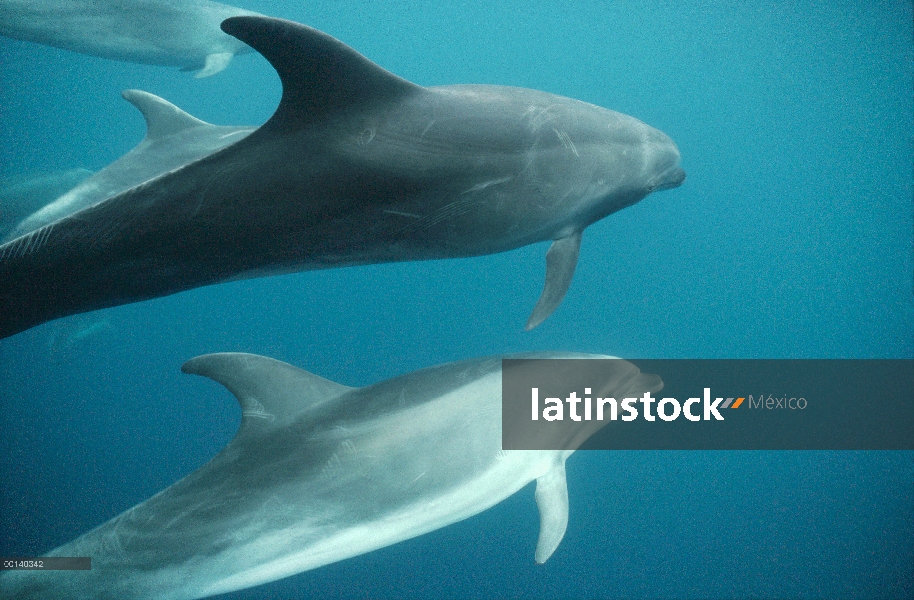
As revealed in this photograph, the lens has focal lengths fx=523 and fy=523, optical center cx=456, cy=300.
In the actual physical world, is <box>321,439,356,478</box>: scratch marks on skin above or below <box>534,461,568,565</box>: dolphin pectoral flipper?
above

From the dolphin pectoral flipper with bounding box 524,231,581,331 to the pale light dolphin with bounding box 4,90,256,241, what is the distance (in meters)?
2.30

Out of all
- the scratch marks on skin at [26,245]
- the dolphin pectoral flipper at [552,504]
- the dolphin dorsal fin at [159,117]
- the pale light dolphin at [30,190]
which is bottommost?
the dolphin pectoral flipper at [552,504]

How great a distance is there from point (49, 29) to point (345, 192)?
5509 mm

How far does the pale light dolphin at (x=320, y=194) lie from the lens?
76.8 inches

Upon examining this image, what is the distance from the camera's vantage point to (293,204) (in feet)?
7.08

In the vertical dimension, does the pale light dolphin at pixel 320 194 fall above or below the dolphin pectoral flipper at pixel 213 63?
below

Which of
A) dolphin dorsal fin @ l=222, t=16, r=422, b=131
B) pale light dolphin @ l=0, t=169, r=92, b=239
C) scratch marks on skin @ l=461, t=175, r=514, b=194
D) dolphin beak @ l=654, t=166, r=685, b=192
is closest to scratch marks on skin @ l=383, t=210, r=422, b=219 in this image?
scratch marks on skin @ l=461, t=175, r=514, b=194

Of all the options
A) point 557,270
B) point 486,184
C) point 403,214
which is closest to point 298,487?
point 403,214

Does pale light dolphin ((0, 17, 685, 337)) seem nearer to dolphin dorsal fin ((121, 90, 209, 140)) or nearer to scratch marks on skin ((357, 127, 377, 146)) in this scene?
scratch marks on skin ((357, 127, 377, 146))

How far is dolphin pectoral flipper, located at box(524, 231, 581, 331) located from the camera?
11.6 ft

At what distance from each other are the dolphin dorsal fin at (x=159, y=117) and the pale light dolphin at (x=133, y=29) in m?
2.49

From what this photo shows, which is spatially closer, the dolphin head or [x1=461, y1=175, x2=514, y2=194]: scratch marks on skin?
[x1=461, y1=175, x2=514, y2=194]: scratch marks on skin

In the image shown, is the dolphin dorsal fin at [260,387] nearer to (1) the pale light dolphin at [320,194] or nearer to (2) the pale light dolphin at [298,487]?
(2) the pale light dolphin at [298,487]

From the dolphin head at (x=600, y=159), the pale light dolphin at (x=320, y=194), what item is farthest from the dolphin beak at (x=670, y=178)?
the pale light dolphin at (x=320, y=194)
